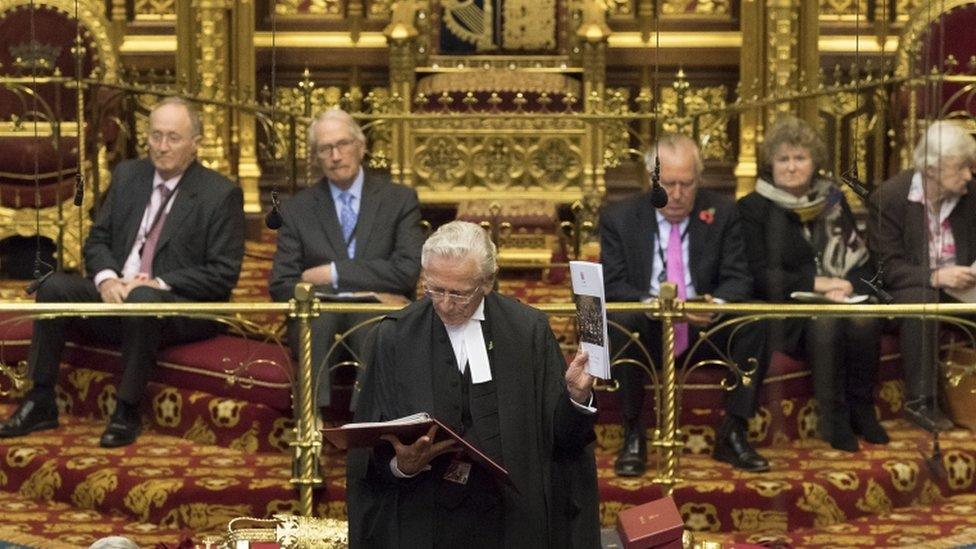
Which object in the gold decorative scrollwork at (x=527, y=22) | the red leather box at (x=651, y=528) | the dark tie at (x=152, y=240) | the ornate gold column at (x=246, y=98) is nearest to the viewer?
the red leather box at (x=651, y=528)

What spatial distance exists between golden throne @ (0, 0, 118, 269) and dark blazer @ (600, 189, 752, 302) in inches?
107

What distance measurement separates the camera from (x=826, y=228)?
8.95 meters

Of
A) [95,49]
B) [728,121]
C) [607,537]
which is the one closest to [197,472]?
[607,537]

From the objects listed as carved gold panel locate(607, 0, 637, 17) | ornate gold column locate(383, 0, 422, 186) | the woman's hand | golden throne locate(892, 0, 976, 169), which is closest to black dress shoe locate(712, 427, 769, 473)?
the woman's hand

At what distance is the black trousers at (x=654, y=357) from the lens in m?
8.38

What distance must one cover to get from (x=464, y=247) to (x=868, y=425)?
9.93ft

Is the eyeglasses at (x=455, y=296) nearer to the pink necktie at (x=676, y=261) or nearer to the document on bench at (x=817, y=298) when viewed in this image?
the pink necktie at (x=676, y=261)

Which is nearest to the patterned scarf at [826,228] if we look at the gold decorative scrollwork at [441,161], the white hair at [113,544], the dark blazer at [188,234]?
the dark blazer at [188,234]

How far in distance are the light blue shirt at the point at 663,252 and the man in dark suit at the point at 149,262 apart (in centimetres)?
174

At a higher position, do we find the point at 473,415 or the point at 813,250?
the point at 813,250

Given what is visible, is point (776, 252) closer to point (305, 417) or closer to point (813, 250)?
point (813, 250)

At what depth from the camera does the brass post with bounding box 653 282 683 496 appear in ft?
→ 26.7

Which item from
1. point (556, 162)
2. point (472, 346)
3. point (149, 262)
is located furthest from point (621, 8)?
point (472, 346)

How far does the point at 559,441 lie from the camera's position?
6.38 meters
